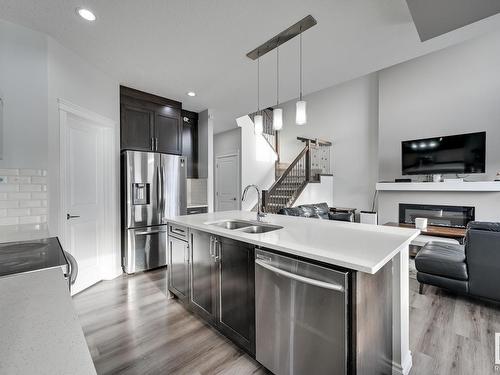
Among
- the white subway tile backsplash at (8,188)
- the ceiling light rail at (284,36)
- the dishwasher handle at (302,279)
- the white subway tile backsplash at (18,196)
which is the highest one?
the ceiling light rail at (284,36)

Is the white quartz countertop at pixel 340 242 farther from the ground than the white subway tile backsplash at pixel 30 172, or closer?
closer

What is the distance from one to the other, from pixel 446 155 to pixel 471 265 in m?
2.93

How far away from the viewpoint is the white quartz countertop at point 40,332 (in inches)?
18.6

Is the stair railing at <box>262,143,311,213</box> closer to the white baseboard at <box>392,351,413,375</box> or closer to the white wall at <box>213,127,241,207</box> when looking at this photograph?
the white wall at <box>213,127,241,207</box>

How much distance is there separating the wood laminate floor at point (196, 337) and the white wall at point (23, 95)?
1.65 metres

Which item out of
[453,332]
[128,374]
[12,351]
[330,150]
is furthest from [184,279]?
[330,150]

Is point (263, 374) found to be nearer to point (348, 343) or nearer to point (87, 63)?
point (348, 343)

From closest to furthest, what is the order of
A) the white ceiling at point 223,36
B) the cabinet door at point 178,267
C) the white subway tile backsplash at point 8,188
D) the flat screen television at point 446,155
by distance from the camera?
the white ceiling at point 223,36
the white subway tile backsplash at point 8,188
the cabinet door at point 178,267
the flat screen television at point 446,155

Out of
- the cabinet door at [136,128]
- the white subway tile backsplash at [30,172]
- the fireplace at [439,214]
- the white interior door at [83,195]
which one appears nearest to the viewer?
the white subway tile backsplash at [30,172]

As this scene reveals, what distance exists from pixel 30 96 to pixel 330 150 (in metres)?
6.24

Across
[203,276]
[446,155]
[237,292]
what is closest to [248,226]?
[203,276]

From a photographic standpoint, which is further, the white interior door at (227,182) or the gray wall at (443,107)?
the white interior door at (227,182)

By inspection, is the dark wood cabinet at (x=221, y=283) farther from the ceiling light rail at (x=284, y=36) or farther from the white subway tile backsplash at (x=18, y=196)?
the ceiling light rail at (x=284, y=36)

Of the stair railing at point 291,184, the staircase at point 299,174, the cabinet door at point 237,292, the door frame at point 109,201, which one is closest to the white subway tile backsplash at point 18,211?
the door frame at point 109,201
